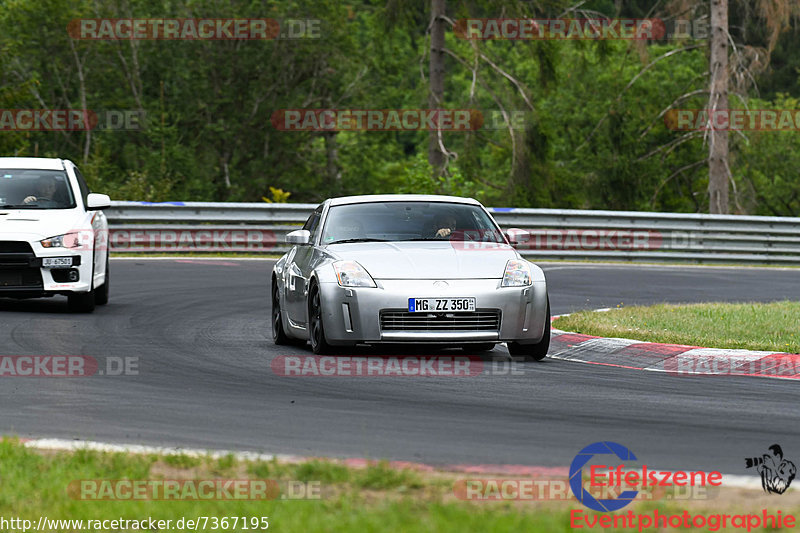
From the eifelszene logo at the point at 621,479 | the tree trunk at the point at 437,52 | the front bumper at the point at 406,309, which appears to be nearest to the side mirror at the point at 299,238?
the front bumper at the point at 406,309

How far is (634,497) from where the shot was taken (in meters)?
5.69

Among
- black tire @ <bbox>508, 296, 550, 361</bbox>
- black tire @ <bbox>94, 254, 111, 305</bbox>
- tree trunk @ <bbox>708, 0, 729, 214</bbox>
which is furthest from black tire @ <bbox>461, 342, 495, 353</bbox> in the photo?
tree trunk @ <bbox>708, 0, 729, 214</bbox>

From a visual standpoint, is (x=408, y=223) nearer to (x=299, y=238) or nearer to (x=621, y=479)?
(x=299, y=238)

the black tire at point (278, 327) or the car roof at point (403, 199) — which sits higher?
the car roof at point (403, 199)

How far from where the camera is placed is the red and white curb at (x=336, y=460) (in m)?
6.27

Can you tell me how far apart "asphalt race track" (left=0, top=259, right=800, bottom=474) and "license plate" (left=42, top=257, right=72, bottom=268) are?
3.39 feet

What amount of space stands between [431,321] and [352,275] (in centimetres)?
78

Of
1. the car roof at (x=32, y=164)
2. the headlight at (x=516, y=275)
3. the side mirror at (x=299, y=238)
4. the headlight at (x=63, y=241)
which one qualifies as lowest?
the headlight at (x=63, y=241)

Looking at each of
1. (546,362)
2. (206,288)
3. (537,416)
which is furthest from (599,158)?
(537,416)

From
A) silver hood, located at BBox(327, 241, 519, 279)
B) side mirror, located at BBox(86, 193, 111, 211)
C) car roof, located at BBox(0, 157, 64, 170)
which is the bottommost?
silver hood, located at BBox(327, 241, 519, 279)

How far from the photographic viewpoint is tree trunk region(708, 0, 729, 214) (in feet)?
111

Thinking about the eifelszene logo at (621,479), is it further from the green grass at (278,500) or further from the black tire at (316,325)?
the black tire at (316,325)

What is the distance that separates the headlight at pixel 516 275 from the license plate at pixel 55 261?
5.95 meters

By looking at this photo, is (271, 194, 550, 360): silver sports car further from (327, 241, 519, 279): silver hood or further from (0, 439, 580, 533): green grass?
(0, 439, 580, 533): green grass
